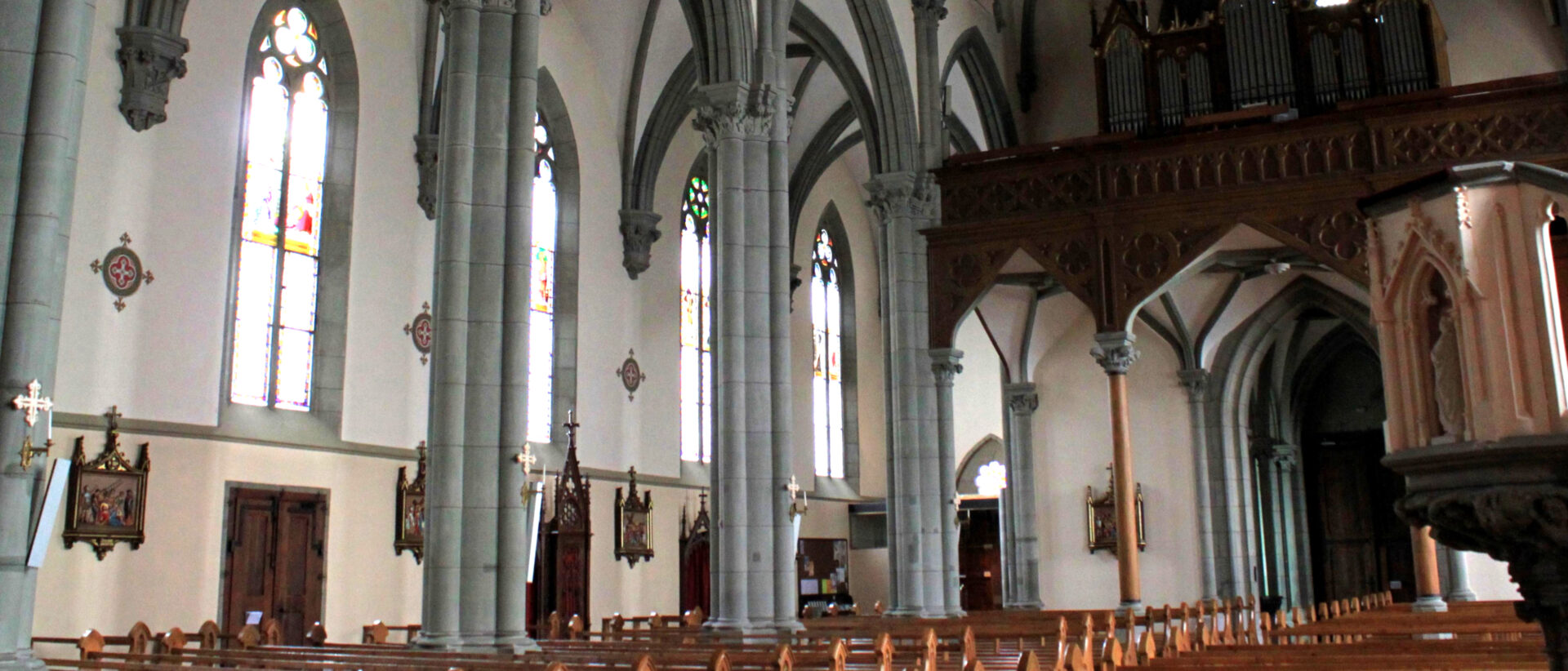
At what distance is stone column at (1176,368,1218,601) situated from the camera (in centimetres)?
2434

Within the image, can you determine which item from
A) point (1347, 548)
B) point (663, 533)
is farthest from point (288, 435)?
point (1347, 548)

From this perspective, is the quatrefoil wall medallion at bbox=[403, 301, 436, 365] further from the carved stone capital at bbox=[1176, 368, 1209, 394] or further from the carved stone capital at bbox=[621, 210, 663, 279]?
the carved stone capital at bbox=[1176, 368, 1209, 394]

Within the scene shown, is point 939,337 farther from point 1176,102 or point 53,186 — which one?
point 53,186

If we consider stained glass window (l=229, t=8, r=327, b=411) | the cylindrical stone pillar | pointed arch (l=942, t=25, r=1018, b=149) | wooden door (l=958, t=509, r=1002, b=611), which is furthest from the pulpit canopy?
wooden door (l=958, t=509, r=1002, b=611)

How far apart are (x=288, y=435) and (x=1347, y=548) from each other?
23.2 meters

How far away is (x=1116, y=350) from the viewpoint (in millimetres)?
18469

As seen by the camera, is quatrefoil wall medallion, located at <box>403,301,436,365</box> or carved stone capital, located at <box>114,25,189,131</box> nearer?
carved stone capital, located at <box>114,25,189,131</box>

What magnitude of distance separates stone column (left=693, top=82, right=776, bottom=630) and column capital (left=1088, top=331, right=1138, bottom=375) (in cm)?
538

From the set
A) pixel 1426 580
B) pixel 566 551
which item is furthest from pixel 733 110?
pixel 1426 580

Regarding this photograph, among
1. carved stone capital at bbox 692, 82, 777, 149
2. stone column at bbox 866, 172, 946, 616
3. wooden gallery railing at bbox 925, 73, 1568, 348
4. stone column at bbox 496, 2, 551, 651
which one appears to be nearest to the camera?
stone column at bbox 496, 2, 551, 651

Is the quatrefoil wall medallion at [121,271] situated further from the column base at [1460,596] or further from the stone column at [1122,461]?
the column base at [1460,596]

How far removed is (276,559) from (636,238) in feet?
31.0

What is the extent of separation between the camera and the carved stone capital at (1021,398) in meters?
25.8

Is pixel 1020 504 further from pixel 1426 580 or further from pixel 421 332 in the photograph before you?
pixel 421 332
